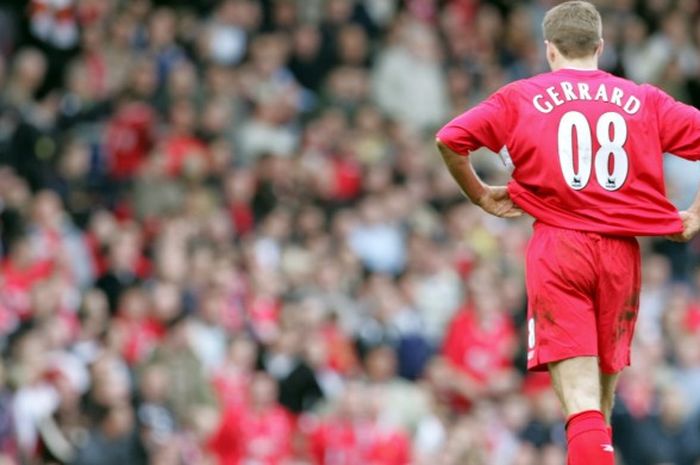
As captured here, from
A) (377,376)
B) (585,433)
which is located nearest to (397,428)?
(377,376)

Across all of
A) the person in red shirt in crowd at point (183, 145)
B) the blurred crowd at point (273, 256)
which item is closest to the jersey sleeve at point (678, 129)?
the blurred crowd at point (273, 256)

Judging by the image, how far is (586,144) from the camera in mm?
7668

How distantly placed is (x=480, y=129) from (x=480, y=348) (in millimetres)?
8163

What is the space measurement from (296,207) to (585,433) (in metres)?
9.56

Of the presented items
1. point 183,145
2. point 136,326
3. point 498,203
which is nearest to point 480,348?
point 136,326

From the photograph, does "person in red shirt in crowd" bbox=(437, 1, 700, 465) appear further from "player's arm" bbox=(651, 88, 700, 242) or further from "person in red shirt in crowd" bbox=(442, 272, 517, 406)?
"person in red shirt in crowd" bbox=(442, 272, 517, 406)

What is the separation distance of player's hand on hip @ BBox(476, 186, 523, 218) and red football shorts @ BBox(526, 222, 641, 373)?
14 centimetres

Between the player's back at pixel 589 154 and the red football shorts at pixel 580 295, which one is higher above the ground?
the player's back at pixel 589 154

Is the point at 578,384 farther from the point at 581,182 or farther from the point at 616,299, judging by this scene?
the point at 581,182

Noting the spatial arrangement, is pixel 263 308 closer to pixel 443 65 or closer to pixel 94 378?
pixel 94 378

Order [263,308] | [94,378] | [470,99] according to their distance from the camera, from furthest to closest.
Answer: [470,99], [263,308], [94,378]

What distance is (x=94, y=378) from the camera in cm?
1323

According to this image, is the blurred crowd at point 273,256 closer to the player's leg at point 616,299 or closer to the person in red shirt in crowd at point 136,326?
the person in red shirt in crowd at point 136,326

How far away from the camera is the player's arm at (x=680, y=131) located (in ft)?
25.5
